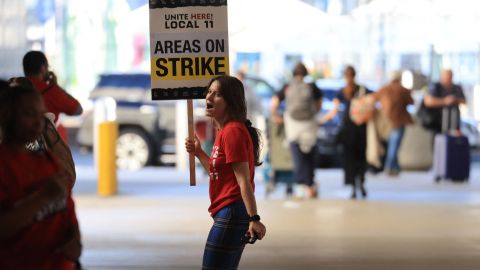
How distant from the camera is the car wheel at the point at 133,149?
22.0 meters

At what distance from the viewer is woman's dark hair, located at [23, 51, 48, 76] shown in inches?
375

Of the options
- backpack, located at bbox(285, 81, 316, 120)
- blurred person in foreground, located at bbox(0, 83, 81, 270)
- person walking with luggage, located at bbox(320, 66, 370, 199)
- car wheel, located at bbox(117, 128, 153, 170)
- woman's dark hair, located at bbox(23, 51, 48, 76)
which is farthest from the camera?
car wheel, located at bbox(117, 128, 153, 170)

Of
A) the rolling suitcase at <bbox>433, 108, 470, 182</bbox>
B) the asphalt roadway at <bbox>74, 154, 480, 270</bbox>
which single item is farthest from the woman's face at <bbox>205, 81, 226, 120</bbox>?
the rolling suitcase at <bbox>433, 108, 470, 182</bbox>

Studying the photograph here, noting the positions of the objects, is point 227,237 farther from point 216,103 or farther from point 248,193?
point 216,103

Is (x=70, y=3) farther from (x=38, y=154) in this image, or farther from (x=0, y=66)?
(x=38, y=154)

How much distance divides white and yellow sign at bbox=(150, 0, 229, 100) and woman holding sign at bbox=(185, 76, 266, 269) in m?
1.09

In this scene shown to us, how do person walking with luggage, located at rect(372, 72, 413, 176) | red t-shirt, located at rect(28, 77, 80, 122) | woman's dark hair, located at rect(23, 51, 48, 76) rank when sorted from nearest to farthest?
woman's dark hair, located at rect(23, 51, 48, 76) → red t-shirt, located at rect(28, 77, 80, 122) → person walking with luggage, located at rect(372, 72, 413, 176)

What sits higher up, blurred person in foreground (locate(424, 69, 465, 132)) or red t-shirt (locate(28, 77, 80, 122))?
red t-shirt (locate(28, 77, 80, 122))

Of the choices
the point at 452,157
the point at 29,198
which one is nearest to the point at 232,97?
the point at 29,198

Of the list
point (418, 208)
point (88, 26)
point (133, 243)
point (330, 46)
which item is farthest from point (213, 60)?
point (88, 26)

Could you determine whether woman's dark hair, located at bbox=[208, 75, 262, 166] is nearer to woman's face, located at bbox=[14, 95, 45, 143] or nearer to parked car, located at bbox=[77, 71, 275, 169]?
woman's face, located at bbox=[14, 95, 45, 143]

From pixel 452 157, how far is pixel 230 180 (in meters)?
12.5

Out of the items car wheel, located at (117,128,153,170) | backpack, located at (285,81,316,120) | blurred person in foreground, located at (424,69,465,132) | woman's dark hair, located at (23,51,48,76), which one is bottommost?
car wheel, located at (117,128,153,170)

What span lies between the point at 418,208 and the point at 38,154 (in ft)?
36.4
